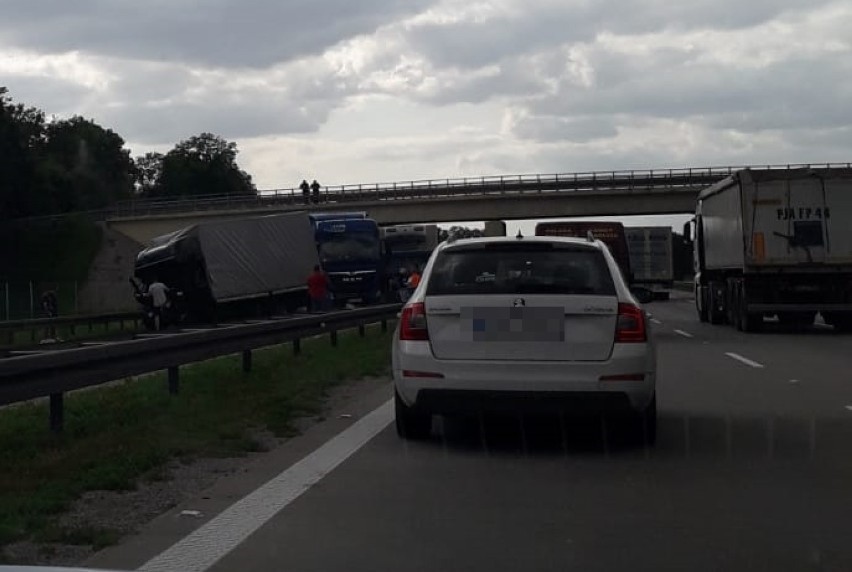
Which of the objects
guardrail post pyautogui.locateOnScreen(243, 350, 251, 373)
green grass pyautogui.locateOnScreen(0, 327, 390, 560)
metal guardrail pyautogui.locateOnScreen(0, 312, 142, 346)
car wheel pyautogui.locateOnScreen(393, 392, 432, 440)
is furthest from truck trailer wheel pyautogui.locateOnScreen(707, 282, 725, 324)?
car wheel pyautogui.locateOnScreen(393, 392, 432, 440)

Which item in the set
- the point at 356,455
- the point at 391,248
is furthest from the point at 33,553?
the point at 391,248

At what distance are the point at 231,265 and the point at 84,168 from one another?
231ft

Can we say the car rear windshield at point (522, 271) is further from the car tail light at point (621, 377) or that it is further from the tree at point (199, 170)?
the tree at point (199, 170)

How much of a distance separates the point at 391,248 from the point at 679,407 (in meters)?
38.7

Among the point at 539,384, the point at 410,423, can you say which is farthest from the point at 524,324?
the point at 410,423

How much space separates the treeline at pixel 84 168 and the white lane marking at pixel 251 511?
6041cm

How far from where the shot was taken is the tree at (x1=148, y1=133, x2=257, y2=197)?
12838cm

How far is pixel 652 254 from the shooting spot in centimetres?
5509

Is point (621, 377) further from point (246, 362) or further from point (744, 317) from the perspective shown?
point (744, 317)

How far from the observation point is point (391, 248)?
51188 mm

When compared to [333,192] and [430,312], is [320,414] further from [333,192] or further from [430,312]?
[333,192]

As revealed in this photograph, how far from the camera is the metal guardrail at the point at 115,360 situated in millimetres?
9258

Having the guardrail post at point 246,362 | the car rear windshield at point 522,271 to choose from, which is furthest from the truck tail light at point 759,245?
the car rear windshield at point 522,271

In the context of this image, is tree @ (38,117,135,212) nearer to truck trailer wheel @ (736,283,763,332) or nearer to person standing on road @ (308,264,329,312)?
person standing on road @ (308,264,329,312)
